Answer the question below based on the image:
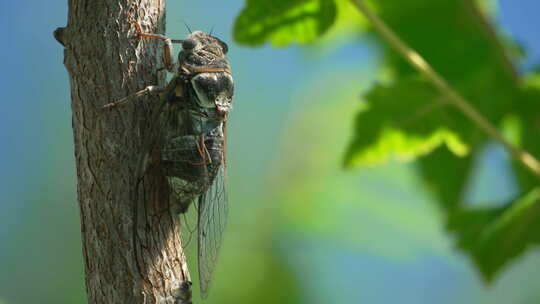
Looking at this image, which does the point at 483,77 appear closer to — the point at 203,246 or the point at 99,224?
the point at 203,246

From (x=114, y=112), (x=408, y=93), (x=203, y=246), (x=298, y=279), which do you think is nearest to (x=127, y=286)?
(x=114, y=112)

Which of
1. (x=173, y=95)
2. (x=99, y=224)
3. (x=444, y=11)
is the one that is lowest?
(x=99, y=224)

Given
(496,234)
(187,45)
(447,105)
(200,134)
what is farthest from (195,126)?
(496,234)

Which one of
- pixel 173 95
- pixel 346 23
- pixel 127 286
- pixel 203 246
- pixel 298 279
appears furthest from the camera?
pixel 298 279

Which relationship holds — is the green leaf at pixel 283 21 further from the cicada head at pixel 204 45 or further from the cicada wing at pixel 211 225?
the cicada wing at pixel 211 225

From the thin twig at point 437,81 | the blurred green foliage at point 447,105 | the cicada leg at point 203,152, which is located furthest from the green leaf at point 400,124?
the cicada leg at point 203,152

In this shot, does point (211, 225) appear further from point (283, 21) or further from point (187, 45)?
point (283, 21)
